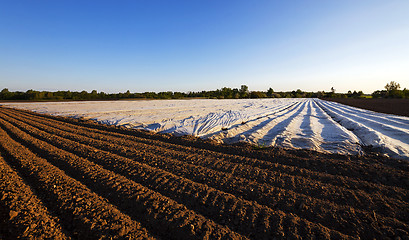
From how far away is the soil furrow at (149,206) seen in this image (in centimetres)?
163

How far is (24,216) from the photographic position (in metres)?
1.84

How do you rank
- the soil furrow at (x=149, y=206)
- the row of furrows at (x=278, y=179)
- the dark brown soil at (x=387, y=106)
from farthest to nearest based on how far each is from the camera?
the dark brown soil at (x=387, y=106) < the row of furrows at (x=278, y=179) < the soil furrow at (x=149, y=206)

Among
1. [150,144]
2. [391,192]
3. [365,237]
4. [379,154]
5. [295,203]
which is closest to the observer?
[365,237]

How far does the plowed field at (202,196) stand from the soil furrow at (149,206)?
11 millimetres

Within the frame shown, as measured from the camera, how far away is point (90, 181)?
2574mm

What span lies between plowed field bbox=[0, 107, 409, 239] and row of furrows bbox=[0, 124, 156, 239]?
0.01m

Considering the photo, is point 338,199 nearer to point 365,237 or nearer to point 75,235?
point 365,237

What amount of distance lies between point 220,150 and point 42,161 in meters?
3.71

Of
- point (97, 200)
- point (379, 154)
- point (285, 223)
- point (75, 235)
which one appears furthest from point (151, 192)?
point (379, 154)

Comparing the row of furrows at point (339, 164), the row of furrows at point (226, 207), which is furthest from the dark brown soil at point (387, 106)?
the row of furrows at point (226, 207)

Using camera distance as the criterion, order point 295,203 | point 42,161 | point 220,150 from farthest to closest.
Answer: point 220,150 → point 42,161 → point 295,203

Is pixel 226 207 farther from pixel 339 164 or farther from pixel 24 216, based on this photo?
Result: pixel 339 164

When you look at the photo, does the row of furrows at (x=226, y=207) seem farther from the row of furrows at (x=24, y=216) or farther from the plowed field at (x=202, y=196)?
the row of furrows at (x=24, y=216)

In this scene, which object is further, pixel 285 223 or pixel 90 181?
pixel 90 181
